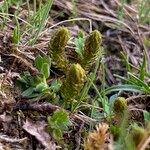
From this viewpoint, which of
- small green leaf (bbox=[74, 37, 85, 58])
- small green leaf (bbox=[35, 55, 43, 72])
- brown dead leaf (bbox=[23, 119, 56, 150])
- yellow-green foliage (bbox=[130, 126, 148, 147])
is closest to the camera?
yellow-green foliage (bbox=[130, 126, 148, 147])

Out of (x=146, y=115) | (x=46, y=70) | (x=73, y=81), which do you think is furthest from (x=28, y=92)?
(x=146, y=115)

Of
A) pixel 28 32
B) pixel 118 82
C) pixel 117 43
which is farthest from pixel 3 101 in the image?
pixel 117 43

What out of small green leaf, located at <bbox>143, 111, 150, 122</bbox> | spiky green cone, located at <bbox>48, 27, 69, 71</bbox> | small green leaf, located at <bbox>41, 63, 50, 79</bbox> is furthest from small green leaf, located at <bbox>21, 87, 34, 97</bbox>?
small green leaf, located at <bbox>143, 111, 150, 122</bbox>

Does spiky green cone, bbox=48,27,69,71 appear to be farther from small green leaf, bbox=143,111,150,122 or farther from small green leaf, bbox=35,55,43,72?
small green leaf, bbox=143,111,150,122

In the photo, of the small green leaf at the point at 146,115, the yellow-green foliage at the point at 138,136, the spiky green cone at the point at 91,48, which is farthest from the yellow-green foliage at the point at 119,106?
the yellow-green foliage at the point at 138,136

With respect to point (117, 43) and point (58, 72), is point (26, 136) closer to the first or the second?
point (58, 72)

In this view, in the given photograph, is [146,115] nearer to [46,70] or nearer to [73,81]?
[73,81]
